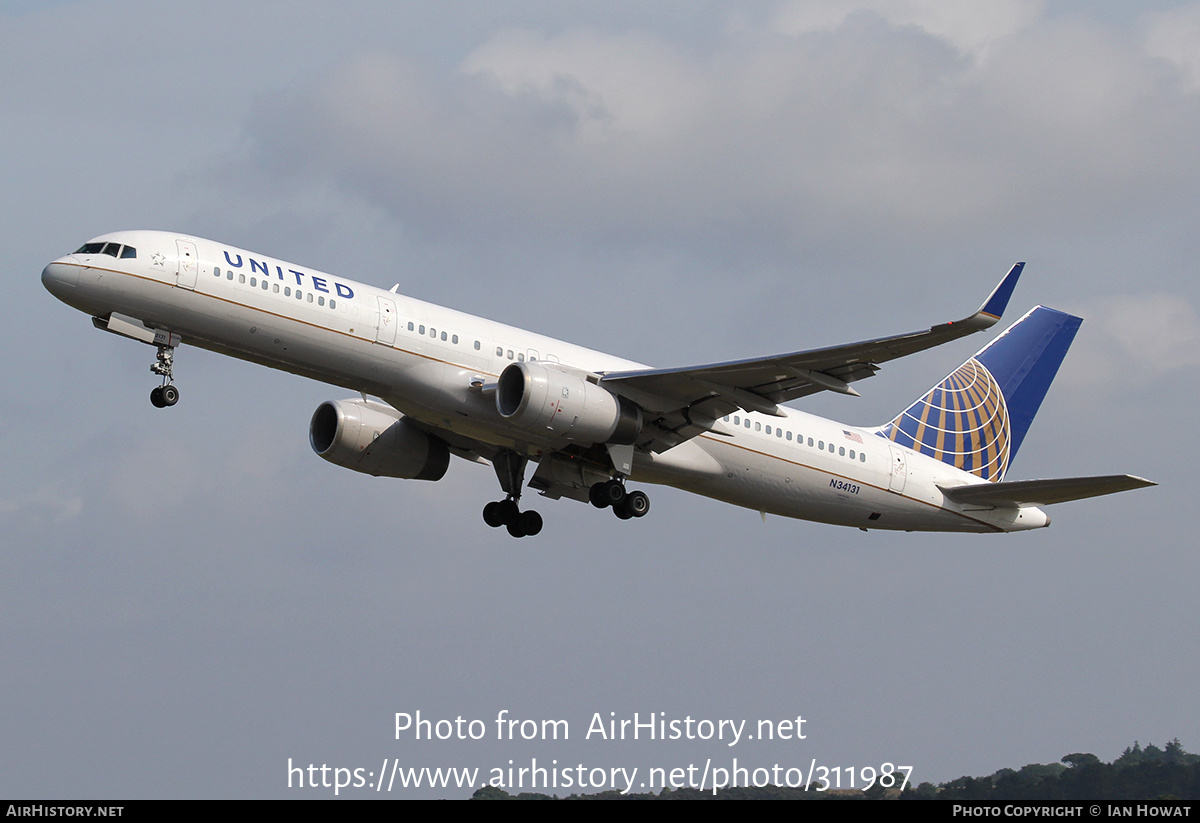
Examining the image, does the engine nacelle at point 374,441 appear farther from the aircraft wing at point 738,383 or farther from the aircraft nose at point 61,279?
the aircraft nose at point 61,279

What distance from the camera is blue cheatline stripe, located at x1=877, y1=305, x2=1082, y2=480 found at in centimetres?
4094

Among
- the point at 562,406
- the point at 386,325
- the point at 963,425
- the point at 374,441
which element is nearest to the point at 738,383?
the point at 562,406

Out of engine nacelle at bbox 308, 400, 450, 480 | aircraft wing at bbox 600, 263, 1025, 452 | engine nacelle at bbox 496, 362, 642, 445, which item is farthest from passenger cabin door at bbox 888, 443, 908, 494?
engine nacelle at bbox 308, 400, 450, 480

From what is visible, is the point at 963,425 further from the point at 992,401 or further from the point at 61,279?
the point at 61,279

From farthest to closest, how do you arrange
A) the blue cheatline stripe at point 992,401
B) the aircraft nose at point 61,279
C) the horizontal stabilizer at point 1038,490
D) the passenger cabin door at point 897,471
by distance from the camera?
1. the blue cheatline stripe at point 992,401
2. the passenger cabin door at point 897,471
3. the horizontal stabilizer at point 1038,490
4. the aircraft nose at point 61,279

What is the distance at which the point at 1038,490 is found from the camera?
123ft

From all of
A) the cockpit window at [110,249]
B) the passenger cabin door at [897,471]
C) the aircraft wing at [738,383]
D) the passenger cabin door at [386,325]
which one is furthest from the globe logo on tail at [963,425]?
the cockpit window at [110,249]

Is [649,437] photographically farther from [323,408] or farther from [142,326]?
[142,326]

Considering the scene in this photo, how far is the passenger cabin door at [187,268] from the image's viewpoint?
3062 cm

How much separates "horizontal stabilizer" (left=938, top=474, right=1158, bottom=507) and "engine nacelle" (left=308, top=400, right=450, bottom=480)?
13526mm

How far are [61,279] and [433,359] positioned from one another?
7.79 meters

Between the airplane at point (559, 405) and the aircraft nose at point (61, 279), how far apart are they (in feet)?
0.13

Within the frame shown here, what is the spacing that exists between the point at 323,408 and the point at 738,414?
10585 millimetres
